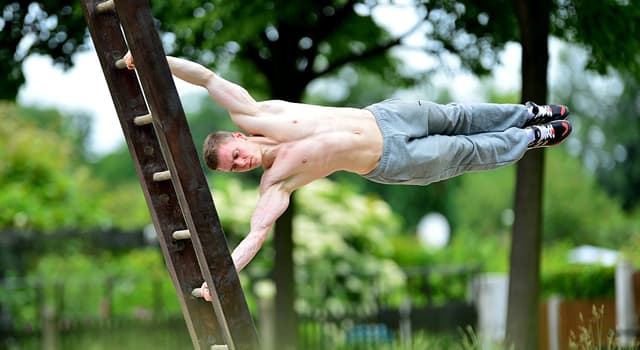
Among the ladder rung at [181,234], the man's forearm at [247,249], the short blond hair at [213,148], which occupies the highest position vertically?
the short blond hair at [213,148]

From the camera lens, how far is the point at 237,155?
16.3ft

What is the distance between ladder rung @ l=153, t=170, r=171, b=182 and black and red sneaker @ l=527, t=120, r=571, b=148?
214 centimetres

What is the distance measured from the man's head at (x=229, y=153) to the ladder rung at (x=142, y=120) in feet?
1.08

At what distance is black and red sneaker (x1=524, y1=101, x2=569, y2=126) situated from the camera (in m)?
5.77

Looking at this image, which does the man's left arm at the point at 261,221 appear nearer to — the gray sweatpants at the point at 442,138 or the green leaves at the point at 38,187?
the gray sweatpants at the point at 442,138

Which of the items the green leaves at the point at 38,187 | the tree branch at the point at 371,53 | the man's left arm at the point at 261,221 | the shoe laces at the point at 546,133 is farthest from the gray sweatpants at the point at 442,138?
the green leaves at the point at 38,187

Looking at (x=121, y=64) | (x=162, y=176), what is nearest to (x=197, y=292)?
(x=162, y=176)

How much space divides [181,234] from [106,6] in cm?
128

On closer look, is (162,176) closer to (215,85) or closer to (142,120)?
(142,120)

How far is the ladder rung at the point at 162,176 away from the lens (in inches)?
198

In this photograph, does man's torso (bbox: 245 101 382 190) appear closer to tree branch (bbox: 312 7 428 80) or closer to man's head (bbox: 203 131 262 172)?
man's head (bbox: 203 131 262 172)

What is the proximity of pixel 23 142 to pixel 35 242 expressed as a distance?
12.6 ft

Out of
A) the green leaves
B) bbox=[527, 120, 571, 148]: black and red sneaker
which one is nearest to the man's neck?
bbox=[527, 120, 571, 148]: black and red sneaker

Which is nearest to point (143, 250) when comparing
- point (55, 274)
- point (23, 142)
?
point (55, 274)
